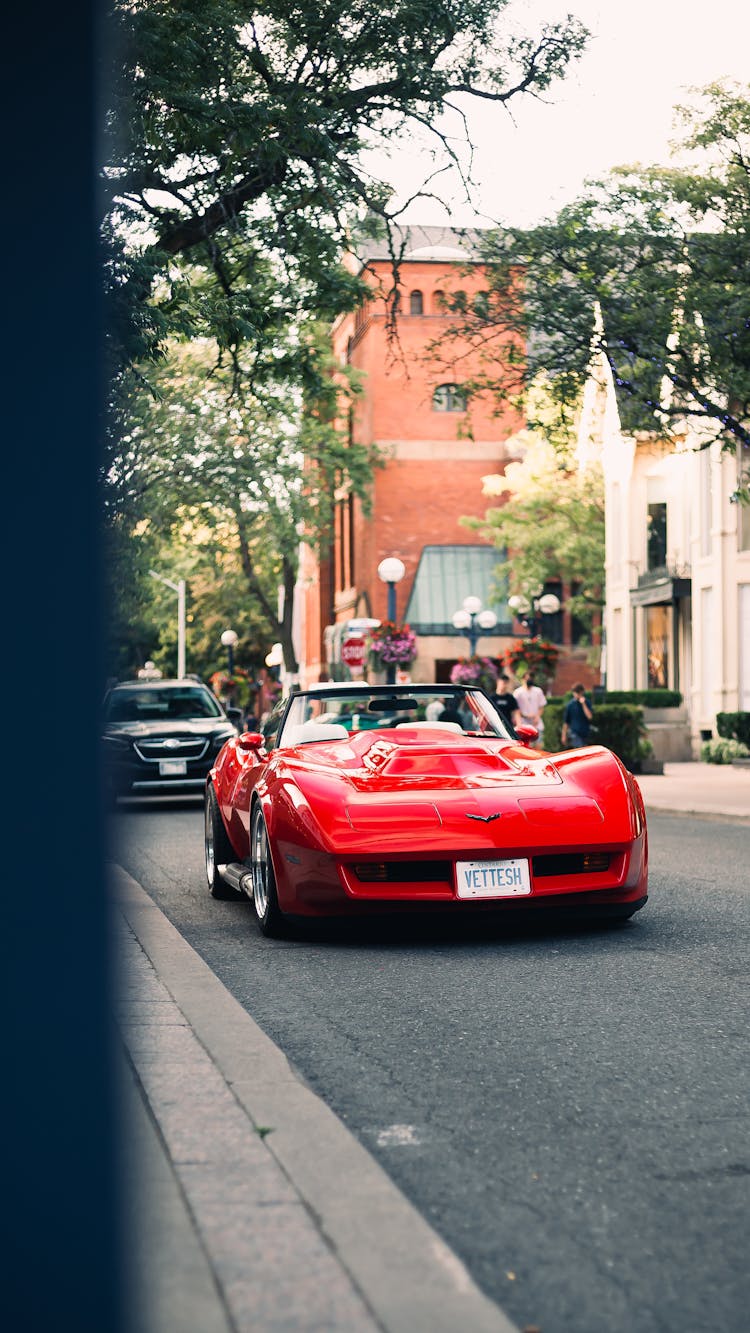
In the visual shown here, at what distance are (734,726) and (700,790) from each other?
422 inches

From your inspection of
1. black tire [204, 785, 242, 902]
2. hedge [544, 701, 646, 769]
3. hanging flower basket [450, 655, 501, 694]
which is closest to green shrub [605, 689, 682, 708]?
hanging flower basket [450, 655, 501, 694]

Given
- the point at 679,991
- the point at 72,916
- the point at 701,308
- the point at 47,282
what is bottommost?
the point at 679,991

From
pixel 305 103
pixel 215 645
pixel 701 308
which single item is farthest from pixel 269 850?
pixel 215 645

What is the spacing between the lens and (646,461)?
45.1 m

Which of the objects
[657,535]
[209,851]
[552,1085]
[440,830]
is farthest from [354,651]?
[552,1085]

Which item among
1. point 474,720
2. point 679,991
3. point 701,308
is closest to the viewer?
point 679,991

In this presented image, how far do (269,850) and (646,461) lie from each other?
3805 cm

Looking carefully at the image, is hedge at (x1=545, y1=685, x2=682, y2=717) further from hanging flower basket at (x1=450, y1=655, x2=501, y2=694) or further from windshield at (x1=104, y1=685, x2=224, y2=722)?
windshield at (x1=104, y1=685, x2=224, y2=722)

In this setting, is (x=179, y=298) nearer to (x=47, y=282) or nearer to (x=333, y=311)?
(x=333, y=311)

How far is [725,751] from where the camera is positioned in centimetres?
3484

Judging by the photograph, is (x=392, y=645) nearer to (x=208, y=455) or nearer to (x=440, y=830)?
(x=208, y=455)

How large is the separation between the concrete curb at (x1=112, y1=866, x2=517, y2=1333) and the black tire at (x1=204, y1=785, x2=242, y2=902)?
4.69m

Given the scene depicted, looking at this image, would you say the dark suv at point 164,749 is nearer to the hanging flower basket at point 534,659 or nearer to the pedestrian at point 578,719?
the pedestrian at point 578,719

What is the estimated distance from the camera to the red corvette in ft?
26.4
